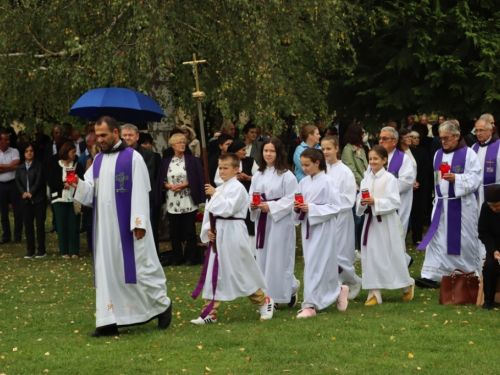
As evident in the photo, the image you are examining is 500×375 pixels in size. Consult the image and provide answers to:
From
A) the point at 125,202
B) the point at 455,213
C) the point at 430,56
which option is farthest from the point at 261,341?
the point at 430,56

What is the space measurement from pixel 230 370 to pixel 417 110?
13.6m

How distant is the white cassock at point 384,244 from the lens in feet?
40.4

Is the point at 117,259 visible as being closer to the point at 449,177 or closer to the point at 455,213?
the point at 449,177

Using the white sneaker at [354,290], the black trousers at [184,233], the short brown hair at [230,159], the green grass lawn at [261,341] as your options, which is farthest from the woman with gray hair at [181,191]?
the short brown hair at [230,159]

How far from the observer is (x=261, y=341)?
985 centimetres

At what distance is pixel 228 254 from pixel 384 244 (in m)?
2.21

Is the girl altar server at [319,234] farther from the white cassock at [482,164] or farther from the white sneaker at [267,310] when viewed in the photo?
the white cassock at [482,164]

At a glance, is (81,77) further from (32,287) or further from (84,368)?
(84,368)

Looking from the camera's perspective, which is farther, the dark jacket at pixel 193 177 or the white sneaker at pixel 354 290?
the dark jacket at pixel 193 177

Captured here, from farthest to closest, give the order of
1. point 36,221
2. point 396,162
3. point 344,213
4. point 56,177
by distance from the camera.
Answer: point 36,221
point 56,177
point 396,162
point 344,213

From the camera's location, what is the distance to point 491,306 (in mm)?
11609

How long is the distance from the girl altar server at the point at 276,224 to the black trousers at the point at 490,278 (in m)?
2.13

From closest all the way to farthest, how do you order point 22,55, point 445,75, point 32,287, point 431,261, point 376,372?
point 376,372, point 431,261, point 32,287, point 22,55, point 445,75

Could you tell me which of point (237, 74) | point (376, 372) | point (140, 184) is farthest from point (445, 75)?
point (376, 372)
